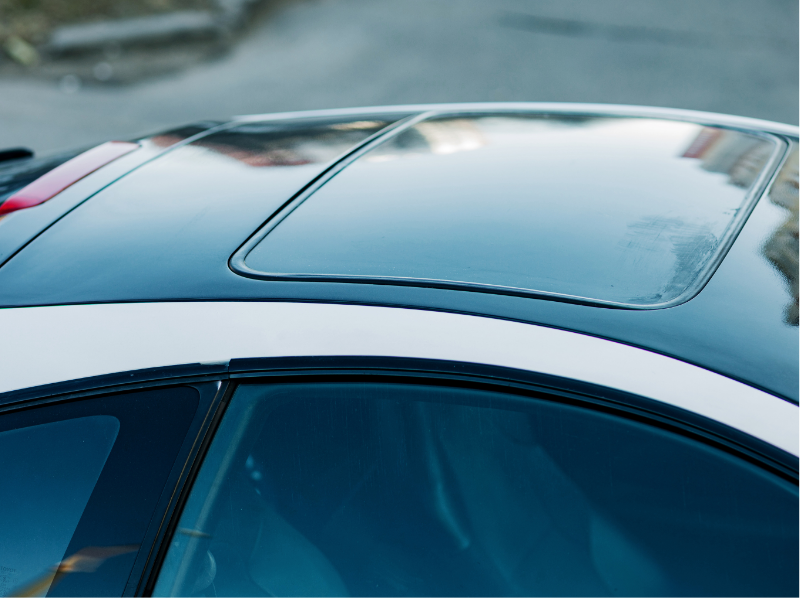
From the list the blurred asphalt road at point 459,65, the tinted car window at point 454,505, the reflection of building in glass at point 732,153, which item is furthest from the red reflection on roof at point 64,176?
the blurred asphalt road at point 459,65

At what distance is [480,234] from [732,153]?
32.0 inches

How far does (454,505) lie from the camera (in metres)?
1.23

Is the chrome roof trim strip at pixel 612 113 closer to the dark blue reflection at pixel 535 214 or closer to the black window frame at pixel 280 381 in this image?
the dark blue reflection at pixel 535 214

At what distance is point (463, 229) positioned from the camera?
144 centimetres

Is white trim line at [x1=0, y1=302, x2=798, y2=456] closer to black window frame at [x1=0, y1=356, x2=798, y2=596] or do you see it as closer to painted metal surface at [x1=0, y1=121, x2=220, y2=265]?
black window frame at [x1=0, y1=356, x2=798, y2=596]

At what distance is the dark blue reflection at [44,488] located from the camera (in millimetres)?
1289

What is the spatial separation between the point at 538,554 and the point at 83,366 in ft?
2.66

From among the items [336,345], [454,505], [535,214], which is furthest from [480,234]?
[454,505]

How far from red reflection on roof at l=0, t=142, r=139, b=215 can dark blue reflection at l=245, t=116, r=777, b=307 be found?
67 centimetres

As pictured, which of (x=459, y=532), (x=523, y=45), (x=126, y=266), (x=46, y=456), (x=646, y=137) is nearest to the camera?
(x=459, y=532)

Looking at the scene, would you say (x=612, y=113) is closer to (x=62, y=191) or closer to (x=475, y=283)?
(x=475, y=283)

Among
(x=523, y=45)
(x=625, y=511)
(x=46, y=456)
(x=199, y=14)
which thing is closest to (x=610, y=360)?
(x=625, y=511)

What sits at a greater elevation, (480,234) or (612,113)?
(612,113)

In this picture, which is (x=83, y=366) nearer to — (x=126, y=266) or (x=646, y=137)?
(x=126, y=266)
